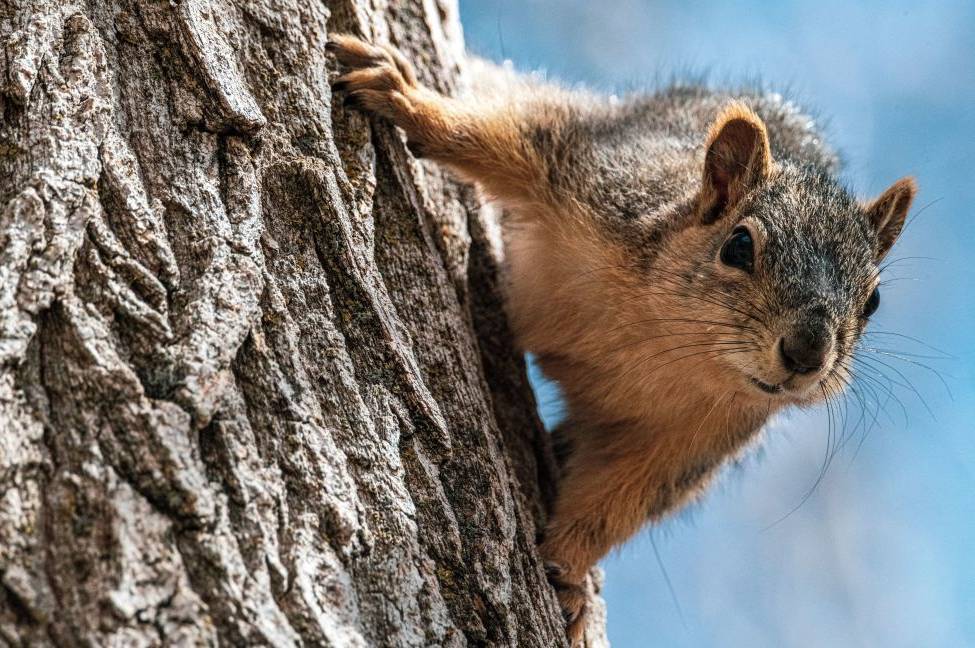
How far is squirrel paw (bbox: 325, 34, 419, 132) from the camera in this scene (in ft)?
10.0

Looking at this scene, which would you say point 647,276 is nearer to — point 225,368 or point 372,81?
point 372,81

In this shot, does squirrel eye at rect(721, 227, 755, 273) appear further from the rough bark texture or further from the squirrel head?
the rough bark texture

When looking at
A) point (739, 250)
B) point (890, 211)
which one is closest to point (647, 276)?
point (739, 250)

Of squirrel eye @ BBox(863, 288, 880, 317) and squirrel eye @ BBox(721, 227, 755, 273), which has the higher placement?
squirrel eye @ BBox(721, 227, 755, 273)

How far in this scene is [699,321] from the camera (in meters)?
3.25

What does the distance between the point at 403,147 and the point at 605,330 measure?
0.99 meters

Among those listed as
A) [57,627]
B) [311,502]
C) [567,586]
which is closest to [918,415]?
A: [567,586]

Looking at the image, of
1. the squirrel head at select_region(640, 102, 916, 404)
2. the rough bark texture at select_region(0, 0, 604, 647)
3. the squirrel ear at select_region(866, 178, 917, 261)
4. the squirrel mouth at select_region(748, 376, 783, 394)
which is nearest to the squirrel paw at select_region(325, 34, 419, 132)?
the rough bark texture at select_region(0, 0, 604, 647)

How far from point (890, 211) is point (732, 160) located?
0.70 meters

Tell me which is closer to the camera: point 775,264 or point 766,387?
point 766,387

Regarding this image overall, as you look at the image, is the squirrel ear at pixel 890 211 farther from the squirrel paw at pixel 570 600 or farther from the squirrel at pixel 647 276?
the squirrel paw at pixel 570 600

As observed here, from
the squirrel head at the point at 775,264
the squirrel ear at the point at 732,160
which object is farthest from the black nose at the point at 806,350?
the squirrel ear at the point at 732,160

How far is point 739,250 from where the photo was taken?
3.34m

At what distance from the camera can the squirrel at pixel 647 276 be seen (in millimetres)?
3160
